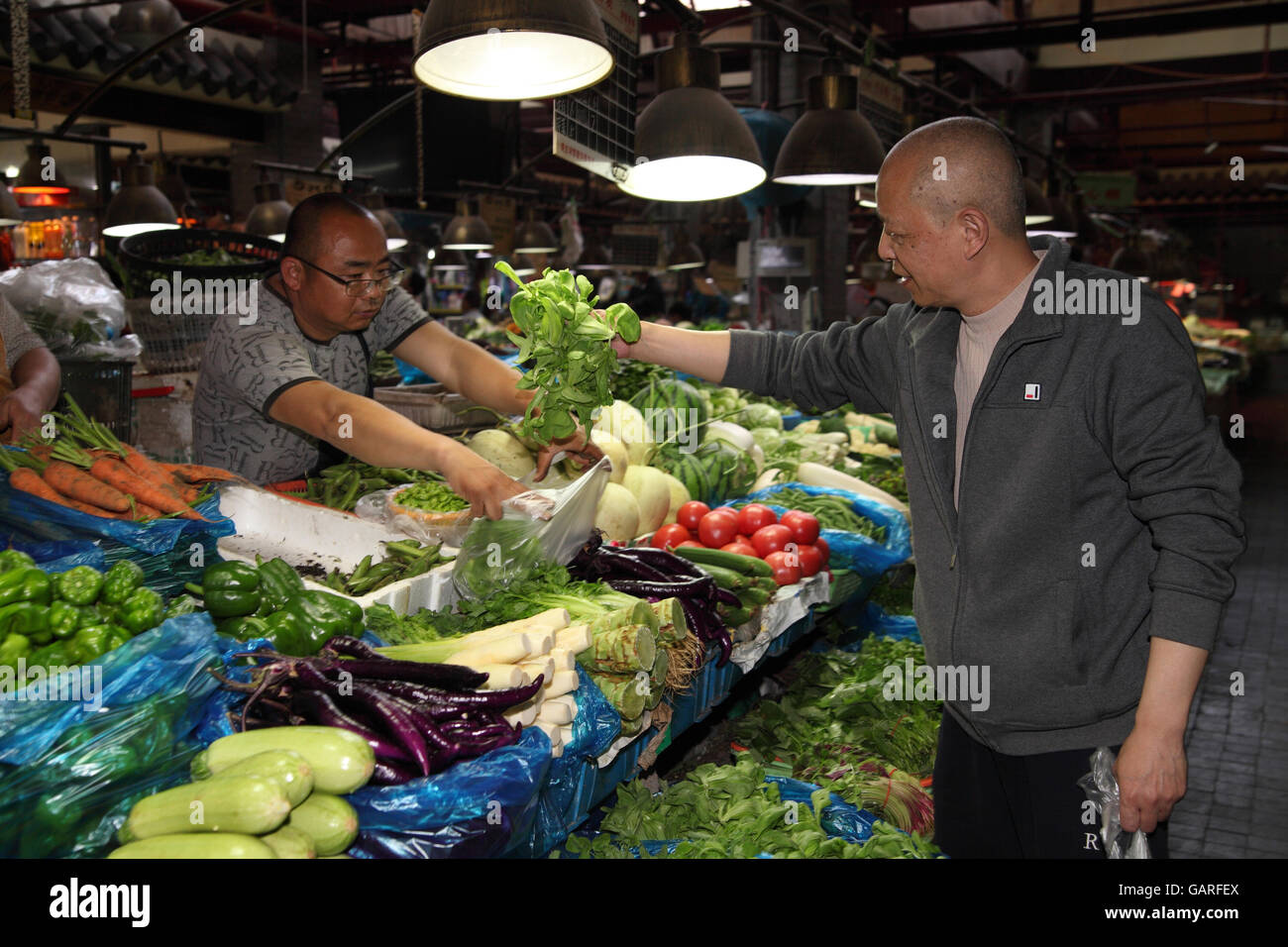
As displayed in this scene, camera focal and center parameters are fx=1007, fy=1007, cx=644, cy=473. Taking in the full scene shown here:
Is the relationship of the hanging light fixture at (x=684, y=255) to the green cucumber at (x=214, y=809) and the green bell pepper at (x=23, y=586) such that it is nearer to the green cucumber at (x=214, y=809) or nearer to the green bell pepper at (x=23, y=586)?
the green bell pepper at (x=23, y=586)

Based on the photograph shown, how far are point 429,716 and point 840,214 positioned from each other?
8.67m

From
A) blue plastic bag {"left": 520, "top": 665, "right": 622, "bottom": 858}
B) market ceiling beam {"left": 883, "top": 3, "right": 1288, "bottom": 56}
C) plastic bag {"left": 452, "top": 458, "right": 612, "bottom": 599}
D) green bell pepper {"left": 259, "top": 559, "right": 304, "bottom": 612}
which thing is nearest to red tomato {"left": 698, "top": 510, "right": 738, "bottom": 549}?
plastic bag {"left": 452, "top": 458, "right": 612, "bottom": 599}

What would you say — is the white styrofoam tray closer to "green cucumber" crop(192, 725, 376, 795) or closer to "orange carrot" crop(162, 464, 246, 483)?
"orange carrot" crop(162, 464, 246, 483)

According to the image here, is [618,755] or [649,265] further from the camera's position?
[649,265]

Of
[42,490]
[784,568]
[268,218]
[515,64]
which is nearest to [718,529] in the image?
[784,568]

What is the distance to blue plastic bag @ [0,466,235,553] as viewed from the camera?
2.55 meters

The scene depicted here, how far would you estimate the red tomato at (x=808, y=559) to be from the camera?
→ 14.5 ft

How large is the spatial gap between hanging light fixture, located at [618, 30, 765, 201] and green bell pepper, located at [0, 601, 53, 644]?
268cm

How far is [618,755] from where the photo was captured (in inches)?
115

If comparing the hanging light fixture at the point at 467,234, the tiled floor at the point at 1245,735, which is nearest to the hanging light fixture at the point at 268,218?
the hanging light fixture at the point at 467,234

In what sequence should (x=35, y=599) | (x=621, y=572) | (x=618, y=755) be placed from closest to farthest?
(x=35, y=599)
(x=618, y=755)
(x=621, y=572)

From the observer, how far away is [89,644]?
2.04 metres
